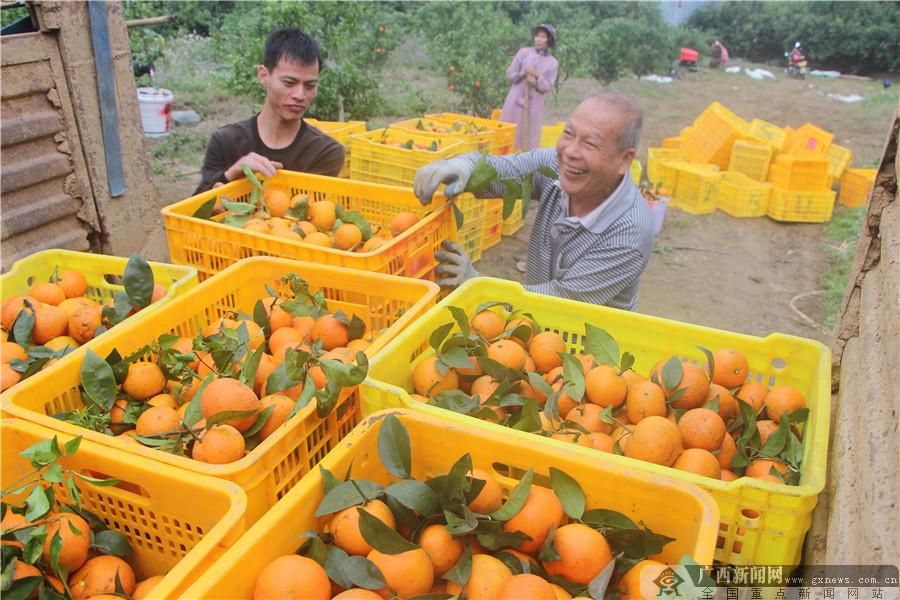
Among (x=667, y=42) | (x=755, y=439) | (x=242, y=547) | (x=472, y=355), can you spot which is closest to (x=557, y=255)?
(x=472, y=355)

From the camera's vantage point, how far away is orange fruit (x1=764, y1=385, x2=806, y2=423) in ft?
6.11

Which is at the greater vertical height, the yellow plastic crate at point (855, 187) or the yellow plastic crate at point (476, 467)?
the yellow plastic crate at point (476, 467)

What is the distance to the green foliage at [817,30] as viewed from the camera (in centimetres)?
1909

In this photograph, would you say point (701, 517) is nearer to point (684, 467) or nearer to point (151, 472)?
point (684, 467)

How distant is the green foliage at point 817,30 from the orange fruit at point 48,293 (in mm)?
21974

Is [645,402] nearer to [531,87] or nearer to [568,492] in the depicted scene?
[568,492]

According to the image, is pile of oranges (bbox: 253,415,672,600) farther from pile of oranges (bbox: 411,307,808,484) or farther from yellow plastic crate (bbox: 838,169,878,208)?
yellow plastic crate (bbox: 838,169,878,208)

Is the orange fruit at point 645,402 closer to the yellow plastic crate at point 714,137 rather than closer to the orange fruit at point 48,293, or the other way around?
the orange fruit at point 48,293

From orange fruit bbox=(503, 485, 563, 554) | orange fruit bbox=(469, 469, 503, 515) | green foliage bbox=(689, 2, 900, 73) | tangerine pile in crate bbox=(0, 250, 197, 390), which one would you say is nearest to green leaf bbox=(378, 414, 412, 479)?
orange fruit bbox=(469, 469, 503, 515)

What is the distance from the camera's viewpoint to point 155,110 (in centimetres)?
892

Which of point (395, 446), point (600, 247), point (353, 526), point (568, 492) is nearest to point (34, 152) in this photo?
point (600, 247)

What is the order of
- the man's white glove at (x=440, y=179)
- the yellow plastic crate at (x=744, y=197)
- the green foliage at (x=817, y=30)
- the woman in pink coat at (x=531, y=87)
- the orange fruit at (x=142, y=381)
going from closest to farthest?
1. the orange fruit at (x=142, y=381)
2. the man's white glove at (x=440, y=179)
3. the yellow plastic crate at (x=744, y=197)
4. the woman in pink coat at (x=531, y=87)
5. the green foliage at (x=817, y=30)

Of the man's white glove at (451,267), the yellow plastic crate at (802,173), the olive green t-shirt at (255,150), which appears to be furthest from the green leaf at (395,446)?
the yellow plastic crate at (802,173)

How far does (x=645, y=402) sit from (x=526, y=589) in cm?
73
